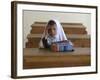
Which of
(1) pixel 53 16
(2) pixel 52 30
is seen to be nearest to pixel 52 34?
(2) pixel 52 30

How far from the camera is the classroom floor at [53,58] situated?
70.7 inches

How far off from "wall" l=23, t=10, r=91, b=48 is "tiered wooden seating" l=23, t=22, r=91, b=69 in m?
0.03

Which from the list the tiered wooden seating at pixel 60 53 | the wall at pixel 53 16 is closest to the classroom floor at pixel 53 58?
the tiered wooden seating at pixel 60 53

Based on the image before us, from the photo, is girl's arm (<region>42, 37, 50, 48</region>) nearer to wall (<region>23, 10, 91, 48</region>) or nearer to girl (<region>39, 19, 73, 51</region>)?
girl (<region>39, 19, 73, 51</region>)

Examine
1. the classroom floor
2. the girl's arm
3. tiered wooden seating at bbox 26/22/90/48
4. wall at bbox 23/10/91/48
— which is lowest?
the classroom floor

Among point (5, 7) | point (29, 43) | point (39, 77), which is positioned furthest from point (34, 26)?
point (39, 77)

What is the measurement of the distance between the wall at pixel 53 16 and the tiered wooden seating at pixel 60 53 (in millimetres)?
28

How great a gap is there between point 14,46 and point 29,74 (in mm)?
234

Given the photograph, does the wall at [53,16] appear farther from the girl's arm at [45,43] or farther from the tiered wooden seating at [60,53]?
the girl's arm at [45,43]

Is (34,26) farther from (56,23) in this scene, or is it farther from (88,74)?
(88,74)

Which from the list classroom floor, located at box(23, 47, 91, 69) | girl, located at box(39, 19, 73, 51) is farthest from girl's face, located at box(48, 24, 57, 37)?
classroom floor, located at box(23, 47, 91, 69)

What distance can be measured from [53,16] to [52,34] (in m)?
0.14

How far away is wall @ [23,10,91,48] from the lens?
1.79 metres

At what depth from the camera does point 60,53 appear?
1.90m
